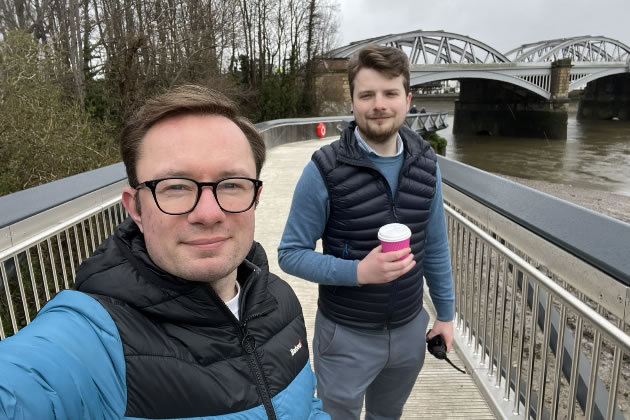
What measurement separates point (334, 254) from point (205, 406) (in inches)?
36.2

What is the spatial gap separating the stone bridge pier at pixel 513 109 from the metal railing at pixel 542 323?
46581 millimetres

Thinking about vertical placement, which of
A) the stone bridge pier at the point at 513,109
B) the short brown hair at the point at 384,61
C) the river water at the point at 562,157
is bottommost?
the river water at the point at 562,157

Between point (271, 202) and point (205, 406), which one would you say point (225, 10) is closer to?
point (271, 202)

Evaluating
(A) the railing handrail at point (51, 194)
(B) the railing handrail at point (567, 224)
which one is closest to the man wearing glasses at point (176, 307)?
(B) the railing handrail at point (567, 224)

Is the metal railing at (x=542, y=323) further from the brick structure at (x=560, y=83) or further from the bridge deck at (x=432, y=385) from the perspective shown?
A: the brick structure at (x=560, y=83)

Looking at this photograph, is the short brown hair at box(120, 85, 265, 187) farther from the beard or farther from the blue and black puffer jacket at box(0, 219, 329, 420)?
the beard

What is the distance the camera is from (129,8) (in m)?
12.5

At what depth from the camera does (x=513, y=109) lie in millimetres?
51969

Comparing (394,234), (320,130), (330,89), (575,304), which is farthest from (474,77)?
(394,234)

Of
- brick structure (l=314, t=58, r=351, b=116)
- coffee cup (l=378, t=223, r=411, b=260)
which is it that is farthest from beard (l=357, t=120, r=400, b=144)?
brick structure (l=314, t=58, r=351, b=116)

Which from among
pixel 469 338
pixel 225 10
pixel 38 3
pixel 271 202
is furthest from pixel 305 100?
pixel 469 338

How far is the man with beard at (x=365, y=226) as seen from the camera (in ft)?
5.41

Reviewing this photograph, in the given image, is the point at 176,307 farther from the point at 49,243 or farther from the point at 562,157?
the point at 562,157

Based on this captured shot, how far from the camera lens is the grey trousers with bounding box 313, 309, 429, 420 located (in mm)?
1731
